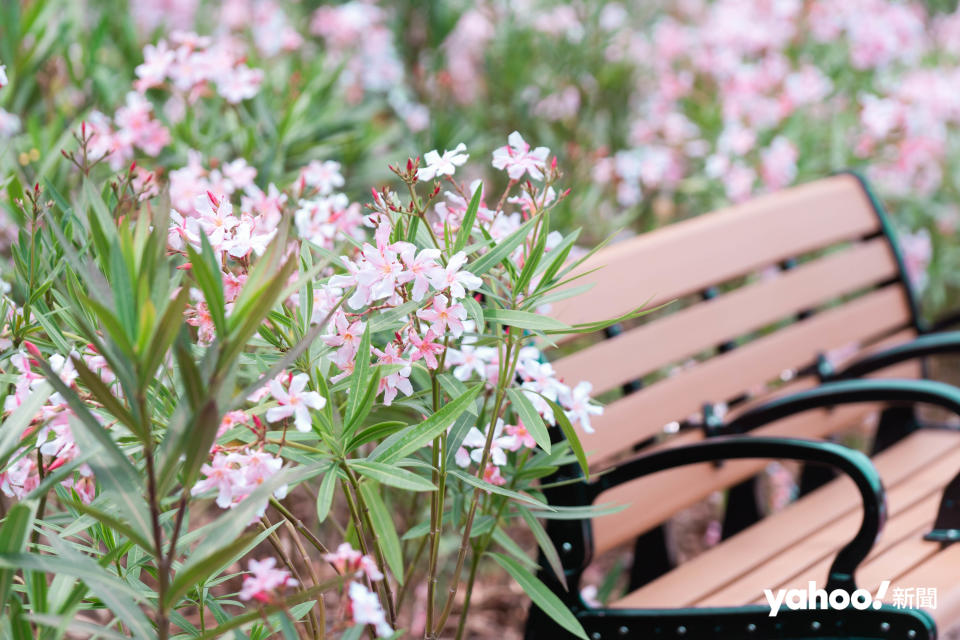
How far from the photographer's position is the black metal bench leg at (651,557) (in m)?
1.88

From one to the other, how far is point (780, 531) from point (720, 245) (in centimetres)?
60

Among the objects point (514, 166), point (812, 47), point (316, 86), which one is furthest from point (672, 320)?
point (812, 47)

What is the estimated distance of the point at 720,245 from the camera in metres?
1.92

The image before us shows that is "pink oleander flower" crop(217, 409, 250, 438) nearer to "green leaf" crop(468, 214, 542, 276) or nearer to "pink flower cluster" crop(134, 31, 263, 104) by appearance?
"green leaf" crop(468, 214, 542, 276)

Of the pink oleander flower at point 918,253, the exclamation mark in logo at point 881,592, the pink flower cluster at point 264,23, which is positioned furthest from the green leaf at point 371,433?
the pink oleander flower at point 918,253

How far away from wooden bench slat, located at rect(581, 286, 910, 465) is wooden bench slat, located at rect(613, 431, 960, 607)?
248 mm

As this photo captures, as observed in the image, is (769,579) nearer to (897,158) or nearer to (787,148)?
(787,148)

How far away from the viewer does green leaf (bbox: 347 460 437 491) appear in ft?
3.02

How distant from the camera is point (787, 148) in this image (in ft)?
8.50

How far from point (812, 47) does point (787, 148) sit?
0.83 meters

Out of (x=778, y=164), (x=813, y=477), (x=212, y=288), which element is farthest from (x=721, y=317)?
(x=212, y=288)

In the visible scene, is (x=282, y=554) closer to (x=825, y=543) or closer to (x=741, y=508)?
(x=825, y=543)

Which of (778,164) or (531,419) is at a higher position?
(778,164)

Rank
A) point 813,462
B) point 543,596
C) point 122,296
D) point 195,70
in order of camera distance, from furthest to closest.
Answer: point 195,70, point 813,462, point 543,596, point 122,296
